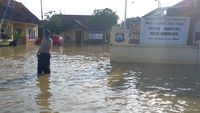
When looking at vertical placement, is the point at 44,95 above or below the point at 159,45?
below

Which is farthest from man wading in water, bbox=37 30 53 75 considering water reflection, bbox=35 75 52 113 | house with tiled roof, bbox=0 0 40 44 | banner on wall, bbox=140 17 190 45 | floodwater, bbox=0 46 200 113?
house with tiled roof, bbox=0 0 40 44

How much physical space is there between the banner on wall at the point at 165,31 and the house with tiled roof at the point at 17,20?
27569 mm

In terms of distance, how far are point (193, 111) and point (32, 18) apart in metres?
46.7

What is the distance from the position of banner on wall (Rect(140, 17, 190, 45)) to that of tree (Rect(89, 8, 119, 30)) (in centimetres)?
5133

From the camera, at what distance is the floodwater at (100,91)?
912cm

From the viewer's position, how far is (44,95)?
415 inches

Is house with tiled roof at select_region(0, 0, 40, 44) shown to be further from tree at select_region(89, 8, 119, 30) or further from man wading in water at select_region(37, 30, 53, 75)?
man wading in water at select_region(37, 30, 53, 75)

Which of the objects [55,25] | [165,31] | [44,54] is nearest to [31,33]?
[55,25]

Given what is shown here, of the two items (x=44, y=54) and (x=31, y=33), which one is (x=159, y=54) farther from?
(x=31, y=33)

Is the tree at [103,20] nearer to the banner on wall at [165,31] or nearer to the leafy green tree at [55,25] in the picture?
the leafy green tree at [55,25]

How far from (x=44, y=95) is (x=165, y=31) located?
37.1 ft

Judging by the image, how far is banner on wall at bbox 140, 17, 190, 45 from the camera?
20453 mm

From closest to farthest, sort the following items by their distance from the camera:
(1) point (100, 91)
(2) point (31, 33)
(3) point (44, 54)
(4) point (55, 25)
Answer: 1. (1) point (100, 91)
2. (3) point (44, 54)
3. (2) point (31, 33)
4. (4) point (55, 25)

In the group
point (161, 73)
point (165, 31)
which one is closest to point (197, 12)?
point (165, 31)
